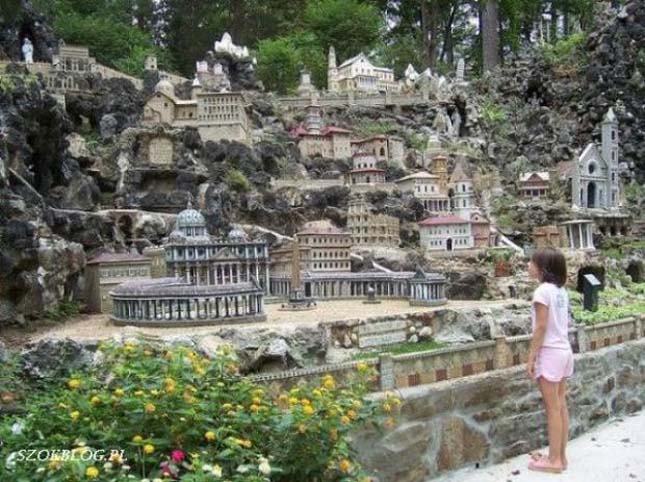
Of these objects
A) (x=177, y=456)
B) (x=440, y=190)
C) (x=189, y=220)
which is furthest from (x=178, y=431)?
(x=440, y=190)

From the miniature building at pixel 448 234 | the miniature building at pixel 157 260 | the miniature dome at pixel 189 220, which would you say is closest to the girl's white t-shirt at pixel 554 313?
the miniature building at pixel 157 260

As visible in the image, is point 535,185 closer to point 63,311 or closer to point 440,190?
point 440,190

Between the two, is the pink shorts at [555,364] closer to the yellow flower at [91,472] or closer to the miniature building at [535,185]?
the yellow flower at [91,472]

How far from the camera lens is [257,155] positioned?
41.2m

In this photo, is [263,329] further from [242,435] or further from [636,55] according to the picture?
[636,55]

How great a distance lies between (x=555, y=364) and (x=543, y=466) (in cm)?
139

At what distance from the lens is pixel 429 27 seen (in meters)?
62.6

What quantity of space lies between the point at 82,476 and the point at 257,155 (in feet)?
122

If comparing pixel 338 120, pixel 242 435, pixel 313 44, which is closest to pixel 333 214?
pixel 338 120

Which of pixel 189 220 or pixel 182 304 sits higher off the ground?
pixel 189 220

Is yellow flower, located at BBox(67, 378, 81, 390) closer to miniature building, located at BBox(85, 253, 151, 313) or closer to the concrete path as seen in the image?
the concrete path

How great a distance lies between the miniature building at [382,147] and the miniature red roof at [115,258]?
2134 centimetres

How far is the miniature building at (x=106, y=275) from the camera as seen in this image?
25.9 m

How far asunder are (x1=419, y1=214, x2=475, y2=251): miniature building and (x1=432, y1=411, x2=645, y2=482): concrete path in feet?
86.4
